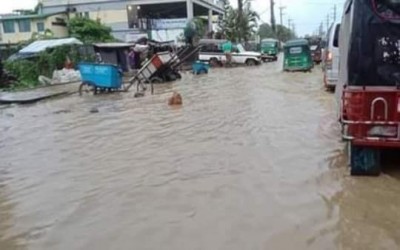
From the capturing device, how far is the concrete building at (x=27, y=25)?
167 feet

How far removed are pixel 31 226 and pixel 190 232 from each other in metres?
1.67

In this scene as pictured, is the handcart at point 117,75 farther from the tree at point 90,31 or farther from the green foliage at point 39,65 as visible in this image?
the tree at point 90,31

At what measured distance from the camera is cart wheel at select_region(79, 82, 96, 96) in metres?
20.3

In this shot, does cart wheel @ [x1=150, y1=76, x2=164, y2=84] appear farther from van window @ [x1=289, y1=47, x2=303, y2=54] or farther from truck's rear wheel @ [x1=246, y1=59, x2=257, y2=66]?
truck's rear wheel @ [x1=246, y1=59, x2=257, y2=66]

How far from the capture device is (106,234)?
5.23 meters

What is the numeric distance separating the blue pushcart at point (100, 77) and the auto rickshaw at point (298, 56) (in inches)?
411

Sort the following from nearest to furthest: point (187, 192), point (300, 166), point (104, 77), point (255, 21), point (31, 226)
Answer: point (31, 226) → point (187, 192) → point (300, 166) → point (104, 77) → point (255, 21)

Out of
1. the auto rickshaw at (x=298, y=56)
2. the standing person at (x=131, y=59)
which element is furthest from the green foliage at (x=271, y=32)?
the auto rickshaw at (x=298, y=56)

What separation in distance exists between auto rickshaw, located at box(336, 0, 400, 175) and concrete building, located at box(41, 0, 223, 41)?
44.2 meters

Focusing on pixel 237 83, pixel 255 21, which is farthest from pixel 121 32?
pixel 237 83

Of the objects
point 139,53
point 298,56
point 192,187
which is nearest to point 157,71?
point 298,56

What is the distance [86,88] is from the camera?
21.6 m

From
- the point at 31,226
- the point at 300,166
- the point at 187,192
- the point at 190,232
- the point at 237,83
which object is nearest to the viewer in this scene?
the point at 190,232

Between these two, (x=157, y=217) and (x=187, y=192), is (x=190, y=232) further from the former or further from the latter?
(x=187, y=192)
